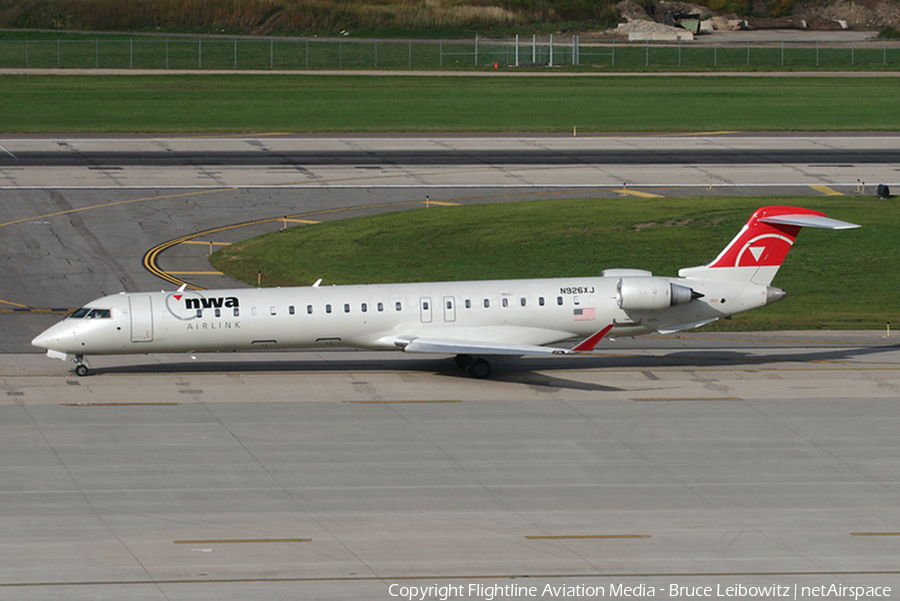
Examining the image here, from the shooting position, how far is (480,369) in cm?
3981

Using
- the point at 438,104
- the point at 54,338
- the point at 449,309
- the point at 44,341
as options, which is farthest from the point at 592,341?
the point at 438,104

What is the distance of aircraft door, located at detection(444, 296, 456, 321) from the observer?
Result: 129 feet

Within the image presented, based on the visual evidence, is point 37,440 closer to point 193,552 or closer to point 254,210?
point 193,552

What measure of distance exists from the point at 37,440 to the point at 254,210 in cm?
3543

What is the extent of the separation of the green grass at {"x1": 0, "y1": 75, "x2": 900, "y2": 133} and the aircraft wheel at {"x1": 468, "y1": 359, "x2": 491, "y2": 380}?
5443 cm

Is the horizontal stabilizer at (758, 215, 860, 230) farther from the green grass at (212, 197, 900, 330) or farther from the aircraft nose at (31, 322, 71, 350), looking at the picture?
the aircraft nose at (31, 322, 71, 350)

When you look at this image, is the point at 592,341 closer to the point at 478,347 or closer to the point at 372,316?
the point at 478,347

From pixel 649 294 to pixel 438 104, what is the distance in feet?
222

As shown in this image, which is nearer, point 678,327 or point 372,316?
point 372,316

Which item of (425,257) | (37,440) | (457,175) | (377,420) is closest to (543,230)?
(425,257)

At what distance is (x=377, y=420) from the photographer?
114 feet

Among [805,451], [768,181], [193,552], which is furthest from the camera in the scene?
[768,181]

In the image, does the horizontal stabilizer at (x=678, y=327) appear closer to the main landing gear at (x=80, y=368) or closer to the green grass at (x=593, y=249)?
the green grass at (x=593, y=249)

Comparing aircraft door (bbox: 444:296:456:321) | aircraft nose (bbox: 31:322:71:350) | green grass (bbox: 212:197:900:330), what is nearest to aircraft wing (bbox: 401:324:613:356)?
aircraft door (bbox: 444:296:456:321)
